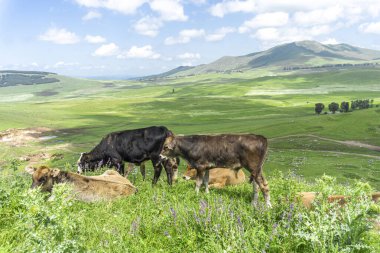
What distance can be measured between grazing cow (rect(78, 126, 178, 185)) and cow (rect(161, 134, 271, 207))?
283 centimetres

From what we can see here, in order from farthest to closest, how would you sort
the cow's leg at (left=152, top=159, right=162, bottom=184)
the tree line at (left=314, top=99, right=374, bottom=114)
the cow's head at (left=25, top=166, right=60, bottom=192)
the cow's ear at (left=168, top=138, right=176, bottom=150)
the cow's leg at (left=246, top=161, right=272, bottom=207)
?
the tree line at (left=314, top=99, right=374, bottom=114), the cow's leg at (left=152, top=159, right=162, bottom=184), the cow's ear at (left=168, top=138, right=176, bottom=150), the cow's head at (left=25, top=166, right=60, bottom=192), the cow's leg at (left=246, top=161, right=272, bottom=207)

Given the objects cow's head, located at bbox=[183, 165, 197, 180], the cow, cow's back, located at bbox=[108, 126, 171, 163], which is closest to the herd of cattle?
the cow

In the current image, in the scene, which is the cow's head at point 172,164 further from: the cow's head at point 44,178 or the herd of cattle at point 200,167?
the cow's head at point 44,178

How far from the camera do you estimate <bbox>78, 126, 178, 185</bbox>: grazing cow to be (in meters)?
17.2

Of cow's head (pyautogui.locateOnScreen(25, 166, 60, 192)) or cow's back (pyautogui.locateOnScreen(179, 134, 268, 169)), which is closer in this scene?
cow's back (pyautogui.locateOnScreen(179, 134, 268, 169))

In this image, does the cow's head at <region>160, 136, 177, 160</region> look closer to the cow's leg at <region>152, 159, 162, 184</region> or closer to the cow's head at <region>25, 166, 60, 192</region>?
the cow's leg at <region>152, 159, 162, 184</region>

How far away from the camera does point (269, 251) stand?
6246mm

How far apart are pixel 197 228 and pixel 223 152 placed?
5.54m

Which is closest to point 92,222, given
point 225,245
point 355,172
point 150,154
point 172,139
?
point 225,245

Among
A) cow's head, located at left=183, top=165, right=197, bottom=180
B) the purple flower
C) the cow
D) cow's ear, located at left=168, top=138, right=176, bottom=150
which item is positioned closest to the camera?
the purple flower

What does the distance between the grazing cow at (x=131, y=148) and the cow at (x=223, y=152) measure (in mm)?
2829

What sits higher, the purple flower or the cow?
the cow

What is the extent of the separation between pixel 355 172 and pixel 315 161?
991 cm

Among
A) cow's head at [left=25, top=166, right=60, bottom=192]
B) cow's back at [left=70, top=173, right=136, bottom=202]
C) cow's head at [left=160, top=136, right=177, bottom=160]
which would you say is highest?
cow's head at [left=160, top=136, right=177, bottom=160]
